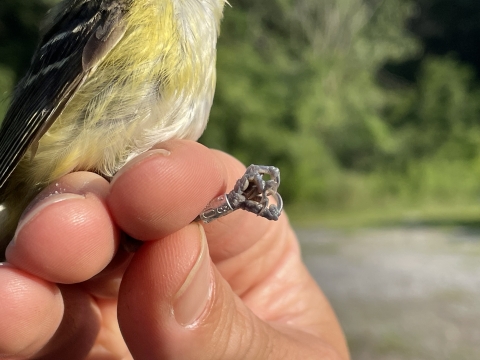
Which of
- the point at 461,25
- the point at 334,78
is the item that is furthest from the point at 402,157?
the point at 461,25

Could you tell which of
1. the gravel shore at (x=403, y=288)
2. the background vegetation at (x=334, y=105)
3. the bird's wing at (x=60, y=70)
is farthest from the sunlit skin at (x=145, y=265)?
the background vegetation at (x=334, y=105)

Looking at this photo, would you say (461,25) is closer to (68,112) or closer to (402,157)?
(402,157)

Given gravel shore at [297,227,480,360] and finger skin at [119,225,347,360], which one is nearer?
finger skin at [119,225,347,360]

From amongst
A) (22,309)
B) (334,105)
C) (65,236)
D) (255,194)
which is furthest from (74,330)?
(334,105)

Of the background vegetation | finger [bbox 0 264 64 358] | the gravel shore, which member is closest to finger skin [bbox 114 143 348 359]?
finger [bbox 0 264 64 358]

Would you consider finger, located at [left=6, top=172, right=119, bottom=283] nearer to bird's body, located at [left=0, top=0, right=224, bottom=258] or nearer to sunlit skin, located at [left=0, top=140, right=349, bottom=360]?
sunlit skin, located at [left=0, top=140, right=349, bottom=360]

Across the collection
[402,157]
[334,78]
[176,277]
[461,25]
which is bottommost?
[176,277]

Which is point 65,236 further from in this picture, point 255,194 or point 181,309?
point 255,194
